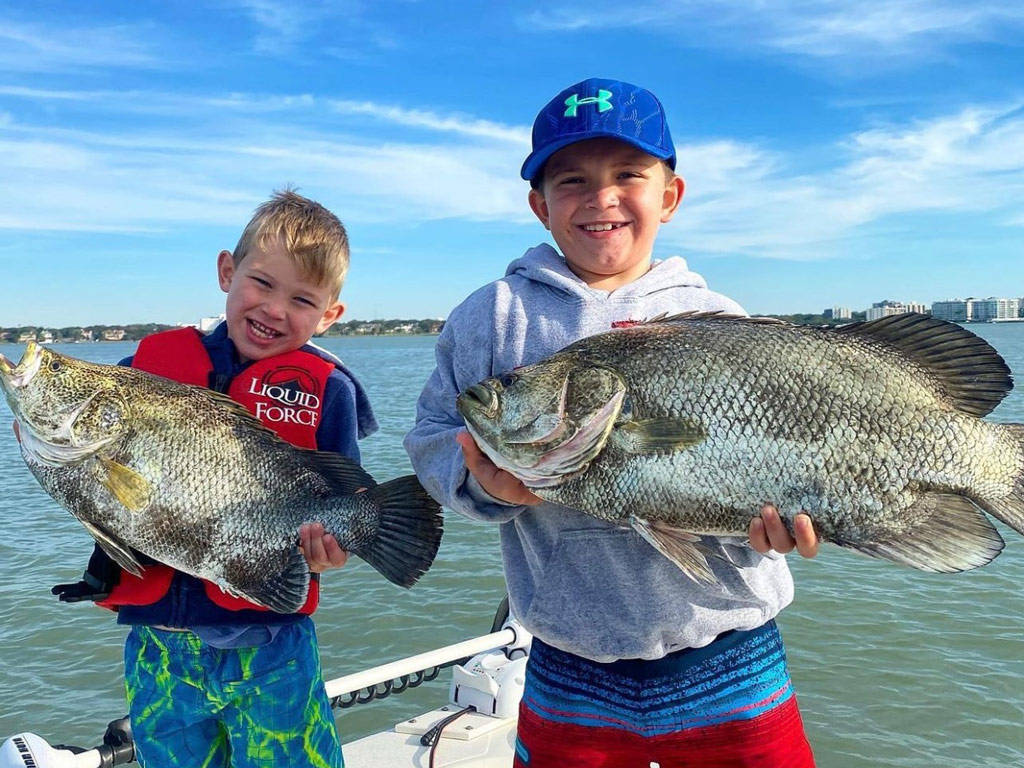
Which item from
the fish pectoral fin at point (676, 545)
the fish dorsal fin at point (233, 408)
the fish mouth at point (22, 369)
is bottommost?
the fish pectoral fin at point (676, 545)

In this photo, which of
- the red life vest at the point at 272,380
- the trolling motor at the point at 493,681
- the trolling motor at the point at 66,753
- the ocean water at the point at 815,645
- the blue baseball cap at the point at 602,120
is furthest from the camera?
the ocean water at the point at 815,645

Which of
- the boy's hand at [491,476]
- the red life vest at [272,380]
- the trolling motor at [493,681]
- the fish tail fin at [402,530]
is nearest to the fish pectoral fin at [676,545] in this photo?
the boy's hand at [491,476]

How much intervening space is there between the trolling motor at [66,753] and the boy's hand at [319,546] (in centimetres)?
152

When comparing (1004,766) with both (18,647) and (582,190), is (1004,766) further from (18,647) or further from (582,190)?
(18,647)

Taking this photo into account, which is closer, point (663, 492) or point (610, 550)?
point (663, 492)

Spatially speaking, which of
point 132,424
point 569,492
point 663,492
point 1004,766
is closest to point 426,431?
point 569,492

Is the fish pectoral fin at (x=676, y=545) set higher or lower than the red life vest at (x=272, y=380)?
lower

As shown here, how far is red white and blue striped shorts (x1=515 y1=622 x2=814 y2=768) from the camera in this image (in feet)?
8.48

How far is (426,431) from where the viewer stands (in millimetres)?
2770

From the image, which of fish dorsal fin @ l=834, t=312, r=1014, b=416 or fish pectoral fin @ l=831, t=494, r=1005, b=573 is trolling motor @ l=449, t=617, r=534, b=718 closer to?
fish pectoral fin @ l=831, t=494, r=1005, b=573

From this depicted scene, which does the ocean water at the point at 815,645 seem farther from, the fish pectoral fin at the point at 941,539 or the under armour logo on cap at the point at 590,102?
the under armour logo on cap at the point at 590,102

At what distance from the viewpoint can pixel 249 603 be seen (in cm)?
313

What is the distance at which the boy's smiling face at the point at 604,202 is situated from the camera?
2783 mm

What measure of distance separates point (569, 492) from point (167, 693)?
1.97 metres
